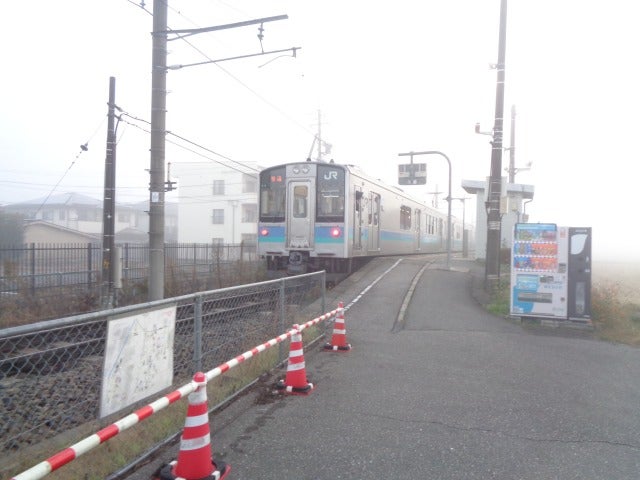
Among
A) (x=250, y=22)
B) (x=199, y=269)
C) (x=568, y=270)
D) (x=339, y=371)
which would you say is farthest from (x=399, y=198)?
(x=339, y=371)

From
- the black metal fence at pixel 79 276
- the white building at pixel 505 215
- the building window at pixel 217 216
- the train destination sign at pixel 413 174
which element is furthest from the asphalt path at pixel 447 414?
the building window at pixel 217 216

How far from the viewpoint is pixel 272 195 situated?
628 inches

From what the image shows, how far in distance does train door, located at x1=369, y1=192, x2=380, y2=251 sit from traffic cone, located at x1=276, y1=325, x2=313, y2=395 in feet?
36.9

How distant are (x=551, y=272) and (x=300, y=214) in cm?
699

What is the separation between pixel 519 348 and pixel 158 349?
6.29 metres

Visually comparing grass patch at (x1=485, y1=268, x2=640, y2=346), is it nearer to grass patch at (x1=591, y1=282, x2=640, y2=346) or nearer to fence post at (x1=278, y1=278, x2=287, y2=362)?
grass patch at (x1=591, y1=282, x2=640, y2=346)

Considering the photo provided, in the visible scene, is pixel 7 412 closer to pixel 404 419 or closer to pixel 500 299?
pixel 404 419

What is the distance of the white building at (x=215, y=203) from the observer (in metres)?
49.9

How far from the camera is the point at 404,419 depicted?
5387 mm

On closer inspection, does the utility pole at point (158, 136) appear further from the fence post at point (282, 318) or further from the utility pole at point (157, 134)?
the fence post at point (282, 318)

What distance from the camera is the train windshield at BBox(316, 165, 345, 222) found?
1500 centimetres

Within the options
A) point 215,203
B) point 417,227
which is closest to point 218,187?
point 215,203

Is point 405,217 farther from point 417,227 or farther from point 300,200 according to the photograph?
point 300,200

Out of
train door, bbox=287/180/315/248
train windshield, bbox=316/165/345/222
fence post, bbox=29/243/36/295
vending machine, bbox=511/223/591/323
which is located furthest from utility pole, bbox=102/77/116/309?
vending machine, bbox=511/223/591/323
